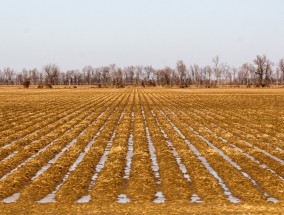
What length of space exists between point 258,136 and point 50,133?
10.4m

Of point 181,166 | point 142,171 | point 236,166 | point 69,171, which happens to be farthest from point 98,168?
point 236,166

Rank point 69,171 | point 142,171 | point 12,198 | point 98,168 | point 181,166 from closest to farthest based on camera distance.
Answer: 1. point 12,198
2. point 142,171
3. point 69,171
4. point 98,168
5. point 181,166

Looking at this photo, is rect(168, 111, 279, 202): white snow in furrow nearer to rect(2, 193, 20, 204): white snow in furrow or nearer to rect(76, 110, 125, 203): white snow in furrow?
rect(76, 110, 125, 203): white snow in furrow

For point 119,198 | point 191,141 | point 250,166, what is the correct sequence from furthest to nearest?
point 191,141, point 250,166, point 119,198

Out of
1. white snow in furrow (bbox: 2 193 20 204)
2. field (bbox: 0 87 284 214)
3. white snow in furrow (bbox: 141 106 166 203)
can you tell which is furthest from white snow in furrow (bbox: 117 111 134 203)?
white snow in furrow (bbox: 2 193 20 204)

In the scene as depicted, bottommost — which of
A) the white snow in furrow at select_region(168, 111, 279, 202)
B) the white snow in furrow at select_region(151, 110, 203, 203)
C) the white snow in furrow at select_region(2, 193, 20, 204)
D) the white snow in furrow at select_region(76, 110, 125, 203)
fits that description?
the white snow in furrow at select_region(168, 111, 279, 202)

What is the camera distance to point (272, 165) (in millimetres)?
11711

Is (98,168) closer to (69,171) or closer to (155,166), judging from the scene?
(69,171)

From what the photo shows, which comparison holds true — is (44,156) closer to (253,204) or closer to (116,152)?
(116,152)

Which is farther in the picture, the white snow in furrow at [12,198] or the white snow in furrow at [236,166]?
the white snow in furrow at [236,166]

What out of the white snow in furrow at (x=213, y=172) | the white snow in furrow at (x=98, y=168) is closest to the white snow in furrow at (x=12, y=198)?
the white snow in furrow at (x=98, y=168)

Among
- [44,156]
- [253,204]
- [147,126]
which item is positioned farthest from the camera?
[147,126]

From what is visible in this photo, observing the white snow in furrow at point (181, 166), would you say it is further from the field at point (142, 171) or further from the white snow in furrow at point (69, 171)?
the white snow in furrow at point (69, 171)

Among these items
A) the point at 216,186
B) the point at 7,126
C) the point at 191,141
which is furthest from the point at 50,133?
the point at 216,186
